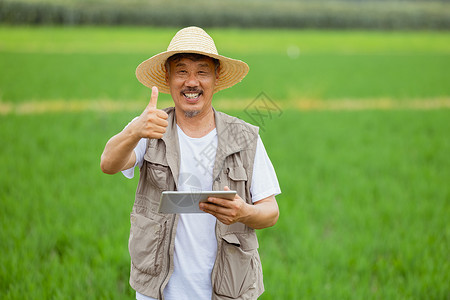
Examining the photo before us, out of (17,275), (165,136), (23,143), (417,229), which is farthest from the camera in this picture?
(23,143)

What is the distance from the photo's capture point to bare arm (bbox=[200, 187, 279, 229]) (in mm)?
1559

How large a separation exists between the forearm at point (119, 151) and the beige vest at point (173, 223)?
11 centimetres

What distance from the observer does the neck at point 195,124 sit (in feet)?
5.96

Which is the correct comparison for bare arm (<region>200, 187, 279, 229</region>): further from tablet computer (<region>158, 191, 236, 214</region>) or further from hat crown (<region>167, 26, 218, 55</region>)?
hat crown (<region>167, 26, 218, 55</region>)

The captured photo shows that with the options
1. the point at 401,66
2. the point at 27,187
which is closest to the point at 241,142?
the point at 27,187

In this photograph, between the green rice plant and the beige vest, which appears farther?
the green rice plant

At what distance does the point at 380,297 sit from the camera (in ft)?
10.3

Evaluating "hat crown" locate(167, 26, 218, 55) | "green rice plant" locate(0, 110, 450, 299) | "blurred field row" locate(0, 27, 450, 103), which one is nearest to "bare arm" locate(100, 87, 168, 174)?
"hat crown" locate(167, 26, 218, 55)

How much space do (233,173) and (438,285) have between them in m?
2.20

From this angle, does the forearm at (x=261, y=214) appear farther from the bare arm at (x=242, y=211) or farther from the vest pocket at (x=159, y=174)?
the vest pocket at (x=159, y=174)

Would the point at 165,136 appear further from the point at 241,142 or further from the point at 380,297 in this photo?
the point at 380,297

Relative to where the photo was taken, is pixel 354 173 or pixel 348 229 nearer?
pixel 348 229

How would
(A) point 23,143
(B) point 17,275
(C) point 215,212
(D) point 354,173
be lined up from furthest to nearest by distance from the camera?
(A) point 23,143, (D) point 354,173, (B) point 17,275, (C) point 215,212

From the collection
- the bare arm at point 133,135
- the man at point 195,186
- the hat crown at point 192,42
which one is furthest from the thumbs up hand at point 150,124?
the hat crown at point 192,42
